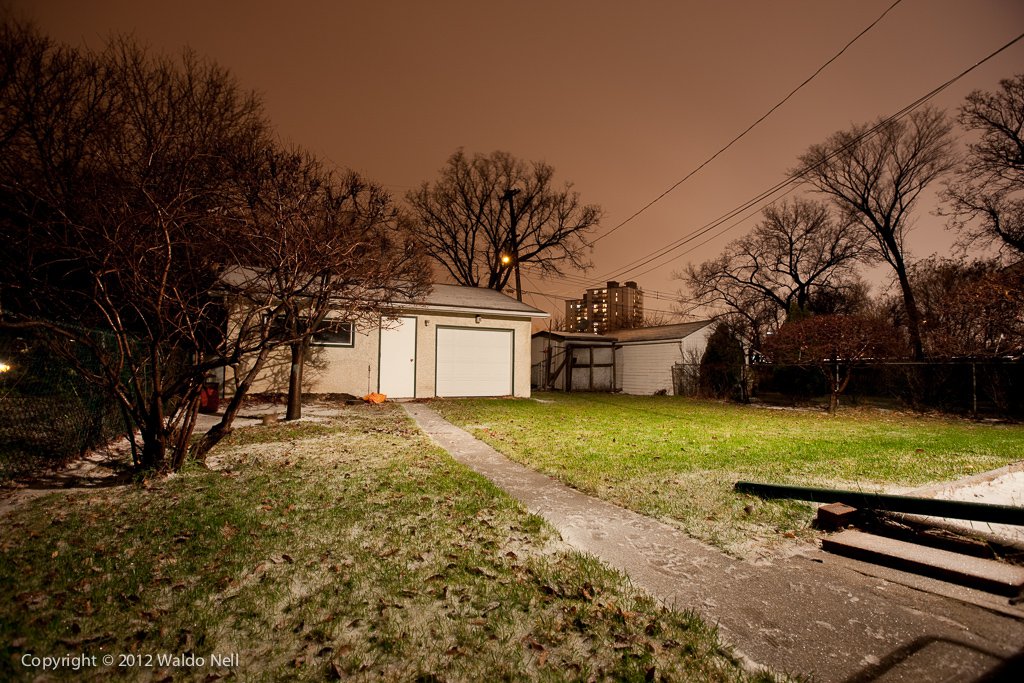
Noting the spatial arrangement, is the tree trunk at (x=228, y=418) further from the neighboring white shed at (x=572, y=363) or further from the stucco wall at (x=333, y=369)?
the neighboring white shed at (x=572, y=363)

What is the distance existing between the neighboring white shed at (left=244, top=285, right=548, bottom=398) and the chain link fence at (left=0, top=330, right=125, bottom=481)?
6576mm

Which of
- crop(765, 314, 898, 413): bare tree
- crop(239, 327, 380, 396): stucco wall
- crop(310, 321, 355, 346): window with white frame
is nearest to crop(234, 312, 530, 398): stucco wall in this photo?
crop(239, 327, 380, 396): stucco wall

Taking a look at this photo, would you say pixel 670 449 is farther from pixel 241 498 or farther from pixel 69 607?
pixel 69 607

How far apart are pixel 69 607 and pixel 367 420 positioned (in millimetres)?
7489

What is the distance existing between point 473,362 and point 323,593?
12929 millimetres

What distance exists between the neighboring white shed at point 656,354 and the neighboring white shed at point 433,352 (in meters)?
7.16

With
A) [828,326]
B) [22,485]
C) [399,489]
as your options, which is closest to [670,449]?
[399,489]

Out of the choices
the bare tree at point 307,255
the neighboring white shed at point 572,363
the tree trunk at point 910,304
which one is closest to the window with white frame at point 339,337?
the bare tree at point 307,255

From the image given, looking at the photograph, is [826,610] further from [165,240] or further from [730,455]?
[165,240]

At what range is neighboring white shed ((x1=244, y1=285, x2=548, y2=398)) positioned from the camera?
13516mm

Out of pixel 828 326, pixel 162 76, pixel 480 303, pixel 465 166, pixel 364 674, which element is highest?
pixel 465 166

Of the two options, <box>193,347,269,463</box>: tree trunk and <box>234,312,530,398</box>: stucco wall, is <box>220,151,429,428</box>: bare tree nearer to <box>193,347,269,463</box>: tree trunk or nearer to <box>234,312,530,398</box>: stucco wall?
<box>193,347,269,463</box>: tree trunk

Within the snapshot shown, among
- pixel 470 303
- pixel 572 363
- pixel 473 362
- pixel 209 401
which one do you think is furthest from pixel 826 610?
pixel 572 363

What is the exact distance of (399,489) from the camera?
4746mm
